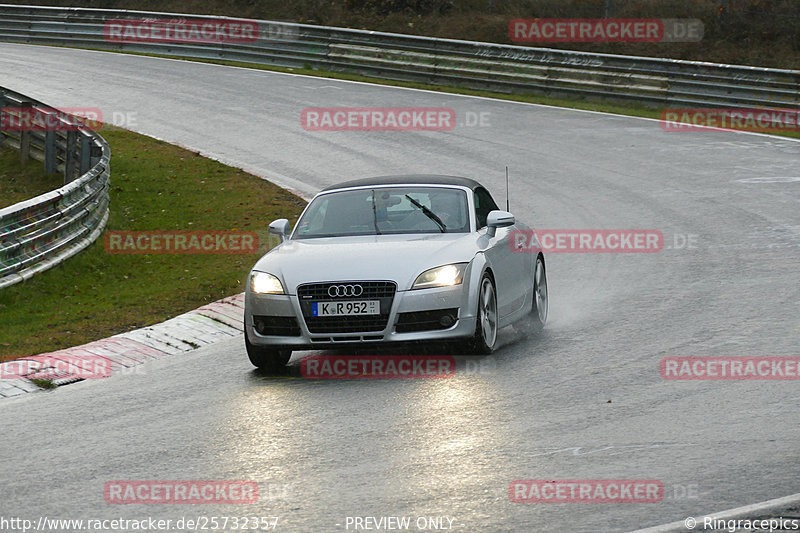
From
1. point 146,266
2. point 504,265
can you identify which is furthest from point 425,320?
point 146,266

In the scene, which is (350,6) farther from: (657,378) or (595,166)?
(657,378)

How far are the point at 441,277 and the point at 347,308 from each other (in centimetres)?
80

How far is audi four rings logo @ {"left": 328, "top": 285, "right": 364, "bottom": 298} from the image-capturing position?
986 centimetres

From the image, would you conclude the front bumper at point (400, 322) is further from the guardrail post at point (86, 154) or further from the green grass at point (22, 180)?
the green grass at point (22, 180)

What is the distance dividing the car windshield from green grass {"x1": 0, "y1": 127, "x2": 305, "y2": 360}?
2.47 m

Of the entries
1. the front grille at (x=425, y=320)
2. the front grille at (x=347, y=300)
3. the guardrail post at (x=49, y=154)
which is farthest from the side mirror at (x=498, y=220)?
the guardrail post at (x=49, y=154)

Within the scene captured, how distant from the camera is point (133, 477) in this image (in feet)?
23.0

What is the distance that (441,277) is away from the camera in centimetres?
1003

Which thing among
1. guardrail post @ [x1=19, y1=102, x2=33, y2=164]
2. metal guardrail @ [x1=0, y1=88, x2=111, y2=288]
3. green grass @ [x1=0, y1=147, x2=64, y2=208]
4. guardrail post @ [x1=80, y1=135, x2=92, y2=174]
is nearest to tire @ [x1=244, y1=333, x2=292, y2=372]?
metal guardrail @ [x1=0, y1=88, x2=111, y2=288]

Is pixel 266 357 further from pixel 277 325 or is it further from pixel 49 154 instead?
pixel 49 154

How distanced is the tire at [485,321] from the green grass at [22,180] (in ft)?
39.3

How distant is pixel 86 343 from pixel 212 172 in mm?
10537

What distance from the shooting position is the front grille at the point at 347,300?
9867 mm

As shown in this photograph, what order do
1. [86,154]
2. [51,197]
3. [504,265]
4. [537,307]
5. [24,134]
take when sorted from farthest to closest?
[24,134]
[86,154]
[51,197]
[537,307]
[504,265]
